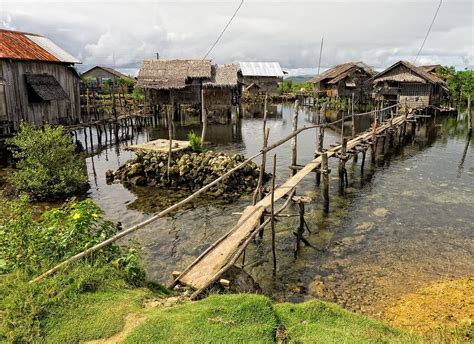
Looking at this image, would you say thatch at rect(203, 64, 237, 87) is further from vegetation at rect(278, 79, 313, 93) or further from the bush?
vegetation at rect(278, 79, 313, 93)

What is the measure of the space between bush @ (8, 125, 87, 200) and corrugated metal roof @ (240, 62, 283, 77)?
4549 centimetres

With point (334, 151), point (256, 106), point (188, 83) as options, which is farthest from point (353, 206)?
point (256, 106)

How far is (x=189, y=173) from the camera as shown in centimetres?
1638

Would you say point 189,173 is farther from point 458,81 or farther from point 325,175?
point 458,81

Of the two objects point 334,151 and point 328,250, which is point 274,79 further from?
point 328,250

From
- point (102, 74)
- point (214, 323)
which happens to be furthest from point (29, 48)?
point (102, 74)

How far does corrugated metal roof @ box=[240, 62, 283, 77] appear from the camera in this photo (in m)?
57.4

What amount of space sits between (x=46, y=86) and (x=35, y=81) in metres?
0.84

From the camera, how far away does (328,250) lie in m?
10.6

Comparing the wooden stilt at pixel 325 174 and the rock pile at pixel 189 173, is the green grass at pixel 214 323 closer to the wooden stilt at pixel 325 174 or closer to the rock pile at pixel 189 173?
the wooden stilt at pixel 325 174

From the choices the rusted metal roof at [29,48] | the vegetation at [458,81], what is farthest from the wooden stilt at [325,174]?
the vegetation at [458,81]

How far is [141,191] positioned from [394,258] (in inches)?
414

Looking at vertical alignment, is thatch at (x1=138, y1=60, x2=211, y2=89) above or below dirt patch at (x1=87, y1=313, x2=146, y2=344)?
above

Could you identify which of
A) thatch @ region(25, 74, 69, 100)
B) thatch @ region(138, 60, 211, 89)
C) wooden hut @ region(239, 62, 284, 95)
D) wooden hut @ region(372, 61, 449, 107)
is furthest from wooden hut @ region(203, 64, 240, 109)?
wooden hut @ region(239, 62, 284, 95)
